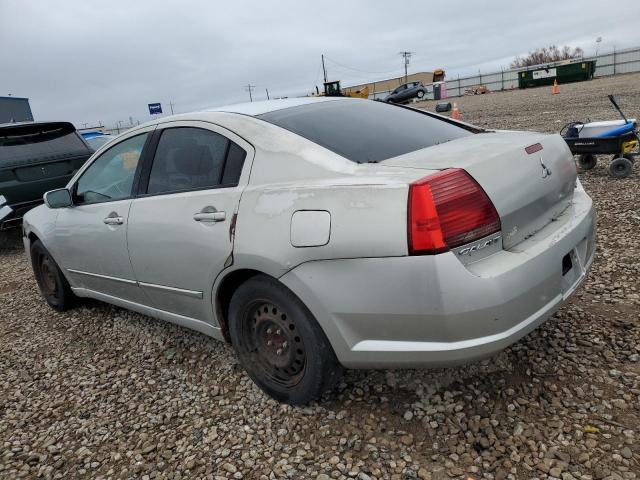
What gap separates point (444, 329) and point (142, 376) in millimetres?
2070

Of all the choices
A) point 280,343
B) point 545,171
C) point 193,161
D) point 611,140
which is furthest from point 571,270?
point 611,140

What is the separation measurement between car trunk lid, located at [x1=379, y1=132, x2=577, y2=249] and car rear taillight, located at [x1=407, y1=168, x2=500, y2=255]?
6cm

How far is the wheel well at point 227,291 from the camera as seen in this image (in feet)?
7.93

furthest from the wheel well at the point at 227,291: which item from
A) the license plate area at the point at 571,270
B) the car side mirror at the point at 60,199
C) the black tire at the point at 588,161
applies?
the black tire at the point at 588,161

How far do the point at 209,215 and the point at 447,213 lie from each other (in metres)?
1.23

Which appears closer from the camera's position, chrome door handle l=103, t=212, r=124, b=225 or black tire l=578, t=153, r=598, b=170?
chrome door handle l=103, t=212, r=124, b=225

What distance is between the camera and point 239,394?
270 cm

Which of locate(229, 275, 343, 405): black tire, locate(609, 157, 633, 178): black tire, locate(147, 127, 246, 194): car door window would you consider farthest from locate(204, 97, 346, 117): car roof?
locate(609, 157, 633, 178): black tire

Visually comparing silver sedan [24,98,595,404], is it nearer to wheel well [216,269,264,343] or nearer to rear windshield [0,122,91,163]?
wheel well [216,269,264,343]

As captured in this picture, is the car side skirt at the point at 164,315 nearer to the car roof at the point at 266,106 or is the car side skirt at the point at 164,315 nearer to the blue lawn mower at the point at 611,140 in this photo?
the car roof at the point at 266,106

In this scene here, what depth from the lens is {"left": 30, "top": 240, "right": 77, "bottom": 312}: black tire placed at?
4129 millimetres

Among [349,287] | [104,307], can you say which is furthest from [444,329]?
[104,307]

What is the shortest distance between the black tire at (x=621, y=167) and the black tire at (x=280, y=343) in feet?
18.2

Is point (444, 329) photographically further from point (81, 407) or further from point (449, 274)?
point (81, 407)
